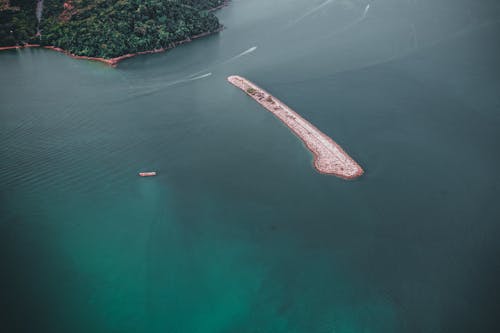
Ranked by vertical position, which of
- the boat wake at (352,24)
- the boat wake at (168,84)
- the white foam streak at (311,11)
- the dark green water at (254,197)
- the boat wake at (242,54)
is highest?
the white foam streak at (311,11)

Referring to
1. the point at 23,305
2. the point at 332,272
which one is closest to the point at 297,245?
the point at 332,272

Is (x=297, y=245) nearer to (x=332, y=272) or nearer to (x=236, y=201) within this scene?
(x=332, y=272)

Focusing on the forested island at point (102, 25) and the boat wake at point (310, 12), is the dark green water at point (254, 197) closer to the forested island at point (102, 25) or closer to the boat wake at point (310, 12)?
the forested island at point (102, 25)

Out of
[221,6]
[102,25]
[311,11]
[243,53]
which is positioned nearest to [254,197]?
[243,53]

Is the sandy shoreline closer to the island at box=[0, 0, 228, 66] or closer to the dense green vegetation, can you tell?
the island at box=[0, 0, 228, 66]

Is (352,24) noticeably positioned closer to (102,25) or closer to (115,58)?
(115,58)

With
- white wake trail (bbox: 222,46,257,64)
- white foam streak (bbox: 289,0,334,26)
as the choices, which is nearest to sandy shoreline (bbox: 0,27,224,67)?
white wake trail (bbox: 222,46,257,64)

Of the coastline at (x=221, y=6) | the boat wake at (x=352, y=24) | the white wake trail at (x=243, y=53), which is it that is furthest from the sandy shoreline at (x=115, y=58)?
the boat wake at (x=352, y=24)
